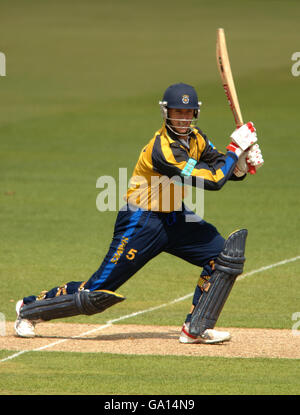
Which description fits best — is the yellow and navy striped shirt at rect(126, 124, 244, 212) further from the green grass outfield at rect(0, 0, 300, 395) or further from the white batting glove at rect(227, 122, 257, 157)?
the green grass outfield at rect(0, 0, 300, 395)

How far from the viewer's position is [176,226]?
8562 mm

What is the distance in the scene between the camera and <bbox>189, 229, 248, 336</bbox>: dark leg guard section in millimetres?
8516

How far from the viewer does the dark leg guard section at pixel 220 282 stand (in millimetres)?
8516

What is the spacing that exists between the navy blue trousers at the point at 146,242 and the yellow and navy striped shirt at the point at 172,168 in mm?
123

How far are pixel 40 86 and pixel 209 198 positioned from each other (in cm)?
1404

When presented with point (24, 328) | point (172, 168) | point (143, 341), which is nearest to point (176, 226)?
point (172, 168)

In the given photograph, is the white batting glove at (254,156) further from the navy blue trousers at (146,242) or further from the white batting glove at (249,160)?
the navy blue trousers at (146,242)

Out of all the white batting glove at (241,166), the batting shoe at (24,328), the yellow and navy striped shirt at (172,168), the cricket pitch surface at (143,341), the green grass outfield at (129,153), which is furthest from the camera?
the batting shoe at (24,328)

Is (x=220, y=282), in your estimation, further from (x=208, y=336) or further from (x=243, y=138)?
(x=243, y=138)

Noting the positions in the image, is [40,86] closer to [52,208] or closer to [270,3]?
[52,208]

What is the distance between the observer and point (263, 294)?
10883mm

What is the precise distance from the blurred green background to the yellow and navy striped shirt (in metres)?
1.64

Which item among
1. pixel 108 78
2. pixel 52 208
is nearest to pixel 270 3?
pixel 108 78

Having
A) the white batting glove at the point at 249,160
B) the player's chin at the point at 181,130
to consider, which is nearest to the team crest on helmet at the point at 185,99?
the player's chin at the point at 181,130
